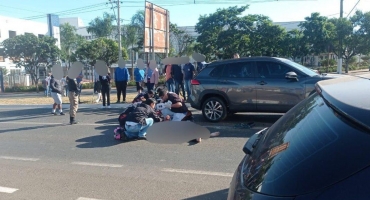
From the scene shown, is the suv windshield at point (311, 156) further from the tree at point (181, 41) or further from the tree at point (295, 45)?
the tree at point (295, 45)

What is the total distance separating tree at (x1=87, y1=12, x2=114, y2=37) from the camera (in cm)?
4050

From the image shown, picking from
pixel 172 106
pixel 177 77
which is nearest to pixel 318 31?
pixel 177 77

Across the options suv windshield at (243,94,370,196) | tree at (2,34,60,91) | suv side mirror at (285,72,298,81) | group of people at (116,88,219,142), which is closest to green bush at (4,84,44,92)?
tree at (2,34,60,91)

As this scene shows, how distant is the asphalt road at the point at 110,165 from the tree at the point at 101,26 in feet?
109

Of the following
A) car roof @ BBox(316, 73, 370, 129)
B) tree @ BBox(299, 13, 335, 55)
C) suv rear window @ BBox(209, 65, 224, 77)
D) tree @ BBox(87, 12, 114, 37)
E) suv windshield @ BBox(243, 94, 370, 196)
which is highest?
tree @ BBox(87, 12, 114, 37)

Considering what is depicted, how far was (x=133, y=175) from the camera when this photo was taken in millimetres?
5039

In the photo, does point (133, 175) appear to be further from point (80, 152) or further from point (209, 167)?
point (80, 152)

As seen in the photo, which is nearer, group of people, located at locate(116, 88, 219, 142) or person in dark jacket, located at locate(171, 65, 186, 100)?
group of people, located at locate(116, 88, 219, 142)

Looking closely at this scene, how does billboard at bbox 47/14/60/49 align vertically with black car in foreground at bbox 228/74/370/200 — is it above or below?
above

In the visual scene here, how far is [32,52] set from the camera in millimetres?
34250

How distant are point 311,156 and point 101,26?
140 ft

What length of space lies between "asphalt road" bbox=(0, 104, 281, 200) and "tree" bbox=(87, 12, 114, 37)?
33.2m

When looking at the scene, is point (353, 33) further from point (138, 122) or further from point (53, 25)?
point (53, 25)

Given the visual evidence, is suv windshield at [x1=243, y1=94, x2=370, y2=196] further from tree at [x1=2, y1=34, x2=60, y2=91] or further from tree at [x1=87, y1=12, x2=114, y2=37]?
tree at [x1=87, y1=12, x2=114, y2=37]
